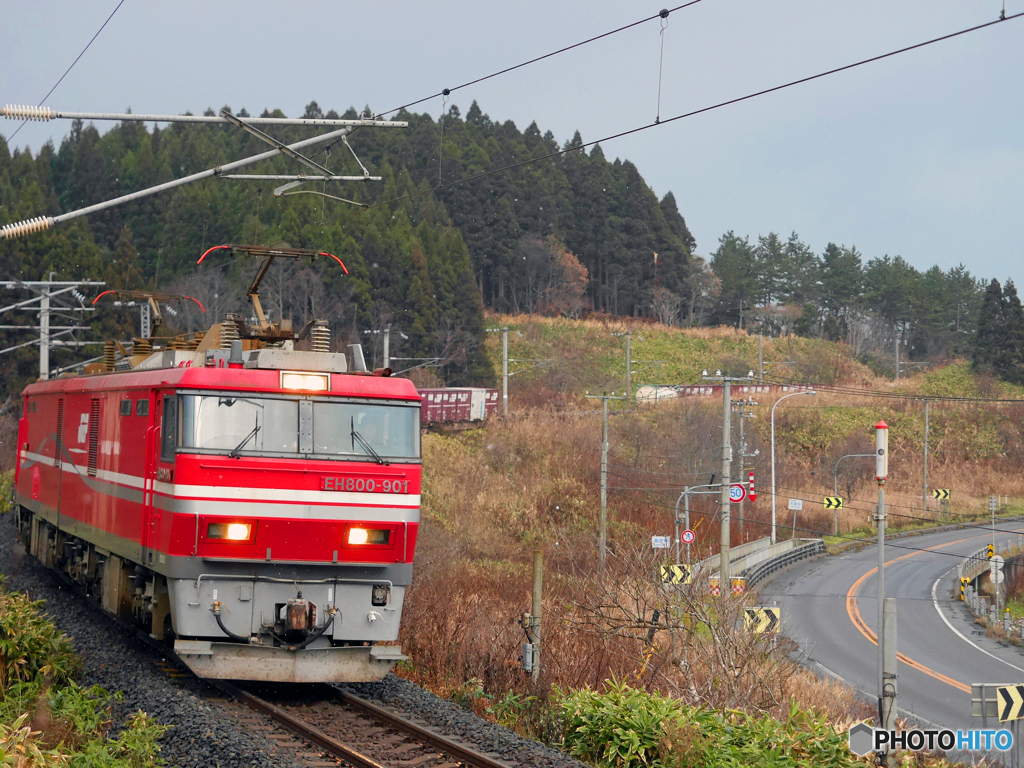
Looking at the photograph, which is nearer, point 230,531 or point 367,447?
point 230,531

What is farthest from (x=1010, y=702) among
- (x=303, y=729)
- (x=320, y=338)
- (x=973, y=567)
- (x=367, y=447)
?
(x=973, y=567)

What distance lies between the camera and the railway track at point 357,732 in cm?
886

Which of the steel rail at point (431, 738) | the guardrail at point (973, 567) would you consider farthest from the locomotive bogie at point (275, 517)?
the guardrail at point (973, 567)

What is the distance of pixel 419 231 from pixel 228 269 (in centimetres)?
1377

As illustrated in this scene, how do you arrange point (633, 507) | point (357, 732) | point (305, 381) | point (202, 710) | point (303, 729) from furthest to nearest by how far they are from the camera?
point (633, 507), point (305, 381), point (357, 732), point (202, 710), point (303, 729)

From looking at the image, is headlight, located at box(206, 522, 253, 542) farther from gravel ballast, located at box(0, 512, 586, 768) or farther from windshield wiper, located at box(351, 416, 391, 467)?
gravel ballast, located at box(0, 512, 586, 768)

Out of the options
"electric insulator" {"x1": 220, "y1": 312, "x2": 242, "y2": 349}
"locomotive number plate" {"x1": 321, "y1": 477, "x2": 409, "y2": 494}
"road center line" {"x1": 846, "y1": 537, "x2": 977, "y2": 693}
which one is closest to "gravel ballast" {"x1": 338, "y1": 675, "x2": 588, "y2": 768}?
"locomotive number plate" {"x1": 321, "y1": 477, "x2": 409, "y2": 494}

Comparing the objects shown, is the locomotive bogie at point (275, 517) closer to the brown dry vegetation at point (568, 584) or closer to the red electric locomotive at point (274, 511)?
the red electric locomotive at point (274, 511)

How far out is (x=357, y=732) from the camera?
988 centimetres

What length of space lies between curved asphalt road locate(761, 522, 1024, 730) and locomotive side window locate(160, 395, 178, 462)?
22.4 metres

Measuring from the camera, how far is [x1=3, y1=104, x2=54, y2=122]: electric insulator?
450 inches

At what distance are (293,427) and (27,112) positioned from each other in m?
4.78

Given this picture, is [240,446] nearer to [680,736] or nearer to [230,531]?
[230,531]

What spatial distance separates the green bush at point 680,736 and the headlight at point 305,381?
415 cm
